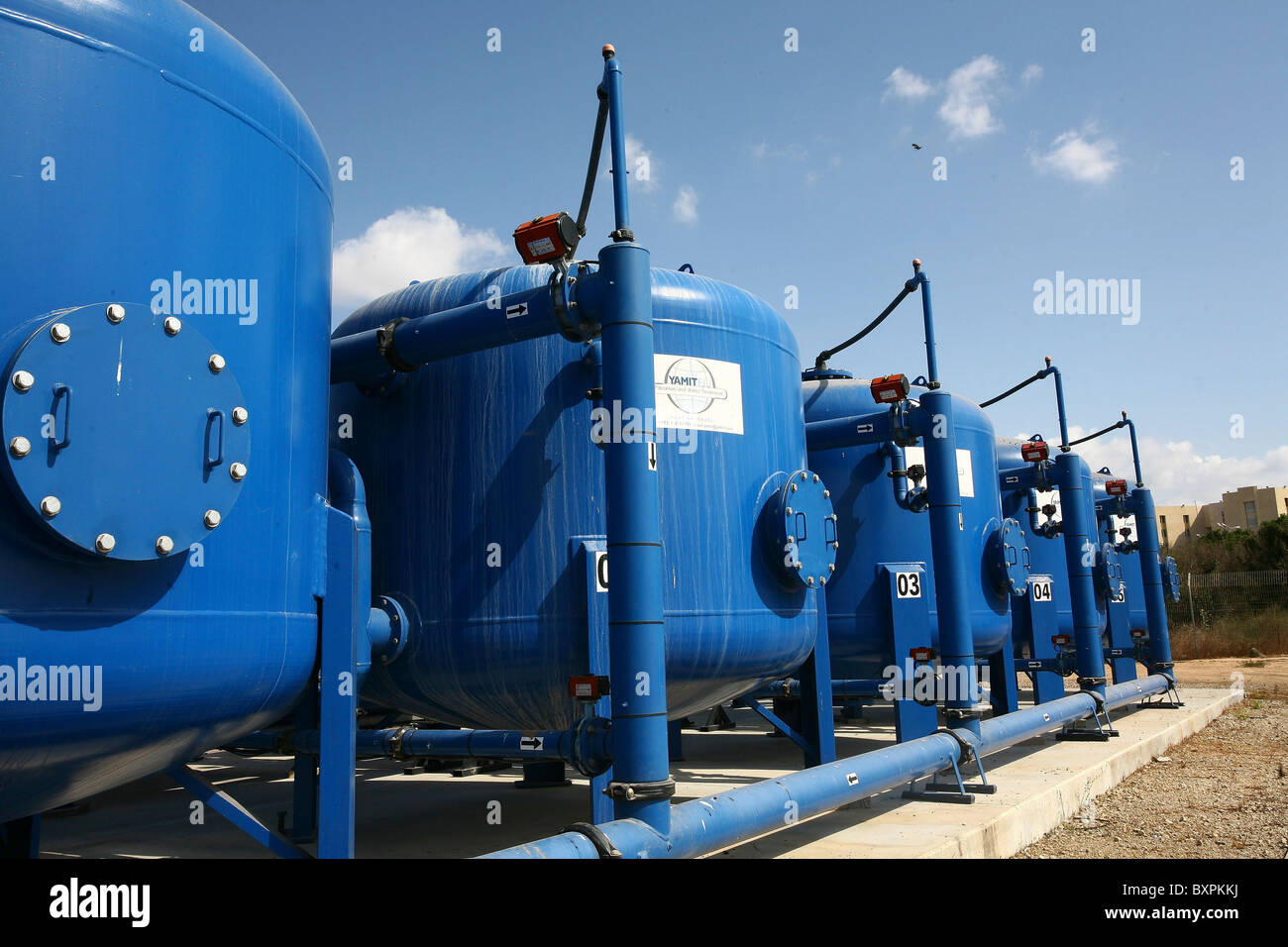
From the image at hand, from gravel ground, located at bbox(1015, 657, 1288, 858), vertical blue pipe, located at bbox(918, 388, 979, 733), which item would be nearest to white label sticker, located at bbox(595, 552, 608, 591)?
gravel ground, located at bbox(1015, 657, 1288, 858)

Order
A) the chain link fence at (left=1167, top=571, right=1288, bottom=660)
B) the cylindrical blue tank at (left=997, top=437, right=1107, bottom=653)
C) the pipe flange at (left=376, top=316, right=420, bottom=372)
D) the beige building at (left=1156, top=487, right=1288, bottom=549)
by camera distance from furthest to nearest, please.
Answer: the beige building at (left=1156, top=487, right=1288, bottom=549), the chain link fence at (left=1167, top=571, right=1288, bottom=660), the cylindrical blue tank at (left=997, top=437, right=1107, bottom=653), the pipe flange at (left=376, top=316, right=420, bottom=372)

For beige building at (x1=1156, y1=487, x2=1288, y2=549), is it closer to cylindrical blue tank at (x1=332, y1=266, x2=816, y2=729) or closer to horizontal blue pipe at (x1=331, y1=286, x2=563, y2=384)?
cylindrical blue tank at (x1=332, y1=266, x2=816, y2=729)

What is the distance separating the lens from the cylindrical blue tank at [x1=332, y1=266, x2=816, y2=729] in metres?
5.75

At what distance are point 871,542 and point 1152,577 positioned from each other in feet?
25.0

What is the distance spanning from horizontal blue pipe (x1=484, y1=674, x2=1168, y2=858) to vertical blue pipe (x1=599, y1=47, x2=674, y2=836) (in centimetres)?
18

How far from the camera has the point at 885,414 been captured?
8.83 metres

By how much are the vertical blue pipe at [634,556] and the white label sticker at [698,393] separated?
1.56 meters

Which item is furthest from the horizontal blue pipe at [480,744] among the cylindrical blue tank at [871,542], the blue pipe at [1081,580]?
the blue pipe at [1081,580]

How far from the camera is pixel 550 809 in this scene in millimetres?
7598

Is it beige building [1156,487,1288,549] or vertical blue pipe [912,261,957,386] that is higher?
beige building [1156,487,1288,549]

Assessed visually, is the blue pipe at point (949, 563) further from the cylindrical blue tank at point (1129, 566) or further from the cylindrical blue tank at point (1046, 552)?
the cylindrical blue tank at point (1129, 566)

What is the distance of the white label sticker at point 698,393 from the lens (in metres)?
6.29

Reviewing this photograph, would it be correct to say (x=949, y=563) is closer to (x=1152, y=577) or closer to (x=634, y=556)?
(x=634, y=556)

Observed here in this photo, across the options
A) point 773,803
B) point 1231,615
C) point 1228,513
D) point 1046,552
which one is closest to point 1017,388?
point 1046,552
